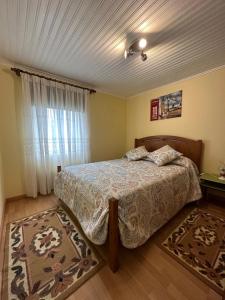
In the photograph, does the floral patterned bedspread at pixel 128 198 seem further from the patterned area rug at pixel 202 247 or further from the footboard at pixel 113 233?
the patterned area rug at pixel 202 247

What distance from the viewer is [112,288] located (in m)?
1.17

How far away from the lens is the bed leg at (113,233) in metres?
1.25

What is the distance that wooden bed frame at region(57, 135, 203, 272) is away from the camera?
49.6 inches

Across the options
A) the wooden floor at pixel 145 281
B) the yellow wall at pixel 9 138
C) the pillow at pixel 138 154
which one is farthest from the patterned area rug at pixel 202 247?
the yellow wall at pixel 9 138

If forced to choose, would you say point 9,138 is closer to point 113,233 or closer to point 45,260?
point 45,260

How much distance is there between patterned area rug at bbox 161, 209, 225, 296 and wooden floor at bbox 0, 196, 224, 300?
0.29 feet

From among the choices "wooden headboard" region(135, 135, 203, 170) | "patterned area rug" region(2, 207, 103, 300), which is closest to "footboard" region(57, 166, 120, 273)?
"patterned area rug" region(2, 207, 103, 300)

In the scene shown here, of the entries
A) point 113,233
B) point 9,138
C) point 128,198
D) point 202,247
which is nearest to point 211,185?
point 202,247

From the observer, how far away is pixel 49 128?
2846mm

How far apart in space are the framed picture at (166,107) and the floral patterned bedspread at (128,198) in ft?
4.55

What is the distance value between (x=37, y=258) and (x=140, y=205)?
3.95 ft

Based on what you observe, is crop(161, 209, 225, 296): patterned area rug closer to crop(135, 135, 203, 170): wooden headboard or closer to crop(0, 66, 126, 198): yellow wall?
crop(135, 135, 203, 170): wooden headboard

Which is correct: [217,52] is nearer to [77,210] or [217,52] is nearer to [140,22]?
[140,22]

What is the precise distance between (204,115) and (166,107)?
825 millimetres
